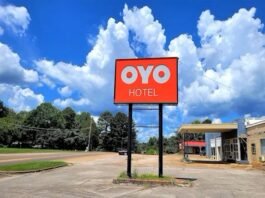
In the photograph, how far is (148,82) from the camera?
18.2m

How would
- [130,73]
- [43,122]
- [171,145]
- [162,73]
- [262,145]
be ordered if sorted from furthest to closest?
[171,145] < [43,122] < [262,145] < [130,73] < [162,73]

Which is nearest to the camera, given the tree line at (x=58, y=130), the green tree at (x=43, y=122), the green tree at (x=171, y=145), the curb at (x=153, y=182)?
the curb at (x=153, y=182)

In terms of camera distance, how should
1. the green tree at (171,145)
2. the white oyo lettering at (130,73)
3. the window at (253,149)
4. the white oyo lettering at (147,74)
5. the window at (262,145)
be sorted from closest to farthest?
1. the white oyo lettering at (147,74)
2. the white oyo lettering at (130,73)
3. the window at (262,145)
4. the window at (253,149)
5. the green tree at (171,145)

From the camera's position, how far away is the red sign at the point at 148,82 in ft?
59.3

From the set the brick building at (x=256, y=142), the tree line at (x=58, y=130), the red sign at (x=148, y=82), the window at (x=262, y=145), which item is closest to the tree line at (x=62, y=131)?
the tree line at (x=58, y=130)

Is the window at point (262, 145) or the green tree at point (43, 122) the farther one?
the green tree at point (43, 122)

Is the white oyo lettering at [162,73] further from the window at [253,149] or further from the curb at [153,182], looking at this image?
the window at [253,149]

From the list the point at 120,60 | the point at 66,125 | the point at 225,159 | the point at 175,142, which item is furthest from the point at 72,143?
the point at 120,60

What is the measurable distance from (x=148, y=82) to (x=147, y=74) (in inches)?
15.5

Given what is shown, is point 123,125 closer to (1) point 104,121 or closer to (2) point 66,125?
(1) point 104,121

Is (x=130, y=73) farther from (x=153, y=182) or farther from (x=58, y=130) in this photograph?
(x=58, y=130)

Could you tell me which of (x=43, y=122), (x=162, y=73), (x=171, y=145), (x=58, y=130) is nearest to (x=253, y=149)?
(x=162, y=73)

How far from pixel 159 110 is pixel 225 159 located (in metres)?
31.7

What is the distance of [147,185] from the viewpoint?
51.7 feet
